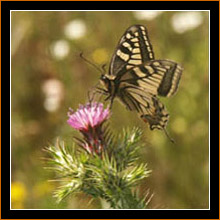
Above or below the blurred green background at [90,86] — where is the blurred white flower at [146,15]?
above

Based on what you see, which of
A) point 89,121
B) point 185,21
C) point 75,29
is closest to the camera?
point 89,121

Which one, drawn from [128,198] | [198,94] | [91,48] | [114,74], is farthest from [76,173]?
[91,48]

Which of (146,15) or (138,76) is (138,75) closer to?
(138,76)

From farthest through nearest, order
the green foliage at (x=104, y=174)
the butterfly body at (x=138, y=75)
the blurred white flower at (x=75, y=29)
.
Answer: the blurred white flower at (x=75, y=29) → the butterfly body at (x=138, y=75) → the green foliage at (x=104, y=174)

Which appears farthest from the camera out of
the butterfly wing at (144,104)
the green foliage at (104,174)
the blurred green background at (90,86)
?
the blurred green background at (90,86)

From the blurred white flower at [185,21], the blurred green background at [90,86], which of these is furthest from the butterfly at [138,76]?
the blurred white flower at [185,21]

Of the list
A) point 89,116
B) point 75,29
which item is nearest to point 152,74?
point 89,116

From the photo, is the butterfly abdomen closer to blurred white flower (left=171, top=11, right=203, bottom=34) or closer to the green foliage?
the green foliage

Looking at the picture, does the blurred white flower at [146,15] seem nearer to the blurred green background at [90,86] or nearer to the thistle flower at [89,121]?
the blurred green background at [90,86]
